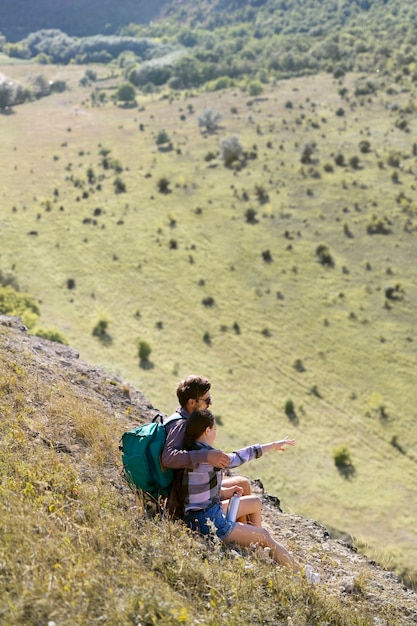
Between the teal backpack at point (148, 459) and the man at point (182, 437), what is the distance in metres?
0.10

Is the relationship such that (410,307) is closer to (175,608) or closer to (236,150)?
(236,150)

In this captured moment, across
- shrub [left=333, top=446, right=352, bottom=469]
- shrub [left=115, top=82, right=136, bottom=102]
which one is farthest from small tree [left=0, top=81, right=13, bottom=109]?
shrub [left=333, top=446, right=352, bottom=469]

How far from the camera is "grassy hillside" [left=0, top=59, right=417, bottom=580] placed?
2891cm

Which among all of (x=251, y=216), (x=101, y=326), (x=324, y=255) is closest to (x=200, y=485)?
(x=101, y=326)

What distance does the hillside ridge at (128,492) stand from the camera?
721cm

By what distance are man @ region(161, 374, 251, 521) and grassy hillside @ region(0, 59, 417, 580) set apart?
889cm

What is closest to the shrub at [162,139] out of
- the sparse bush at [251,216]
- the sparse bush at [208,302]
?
the sparse bush at [251,216]

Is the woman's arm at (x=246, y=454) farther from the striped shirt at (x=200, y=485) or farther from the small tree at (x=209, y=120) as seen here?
the small tree at (x=209, y=120)

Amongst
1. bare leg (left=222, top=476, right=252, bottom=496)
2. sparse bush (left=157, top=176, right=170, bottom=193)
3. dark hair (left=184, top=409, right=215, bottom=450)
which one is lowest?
bare leg (left=222, top=476, right=252, bottom=496)

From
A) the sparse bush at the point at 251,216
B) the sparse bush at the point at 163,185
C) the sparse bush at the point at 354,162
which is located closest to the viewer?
the sparse bush at the point at 251,216

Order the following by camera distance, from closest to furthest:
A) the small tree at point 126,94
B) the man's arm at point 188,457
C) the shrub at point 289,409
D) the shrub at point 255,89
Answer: the man's arm at point 188,457 < the shrub at point 289,409 < the shrub at point 255,89 < the small tree at point 126,94

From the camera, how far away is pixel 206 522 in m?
6.39

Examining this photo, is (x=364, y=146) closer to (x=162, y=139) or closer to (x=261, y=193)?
(x=261, y=193)

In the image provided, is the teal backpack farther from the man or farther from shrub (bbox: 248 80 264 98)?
shrub (bbox: 248 80 264 98)
